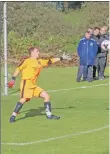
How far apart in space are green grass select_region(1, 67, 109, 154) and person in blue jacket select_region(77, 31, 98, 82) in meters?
0.94

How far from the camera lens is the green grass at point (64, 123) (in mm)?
9688

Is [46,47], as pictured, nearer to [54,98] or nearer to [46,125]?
[54,98]

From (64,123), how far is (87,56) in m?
8.10

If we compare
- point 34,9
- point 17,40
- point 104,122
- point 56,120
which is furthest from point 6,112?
point 34,9

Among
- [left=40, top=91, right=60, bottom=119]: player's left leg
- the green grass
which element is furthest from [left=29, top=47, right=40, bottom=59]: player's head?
the green grass

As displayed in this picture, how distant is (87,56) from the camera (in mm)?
20062

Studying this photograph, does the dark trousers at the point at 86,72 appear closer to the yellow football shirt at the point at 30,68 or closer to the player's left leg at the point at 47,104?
the player's left leg at the point at 47,104

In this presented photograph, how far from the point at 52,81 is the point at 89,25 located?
528 inches

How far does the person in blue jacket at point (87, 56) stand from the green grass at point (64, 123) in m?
0.94

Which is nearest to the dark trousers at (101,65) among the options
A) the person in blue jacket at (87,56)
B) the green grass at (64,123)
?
the person in blue jacket at (87,56)

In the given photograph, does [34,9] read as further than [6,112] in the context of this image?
Yes

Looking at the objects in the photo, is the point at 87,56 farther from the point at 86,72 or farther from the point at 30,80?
the point at 30,80

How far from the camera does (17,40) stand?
30.6 meters

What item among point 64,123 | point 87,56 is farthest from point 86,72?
point 64,123
